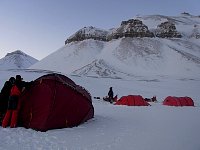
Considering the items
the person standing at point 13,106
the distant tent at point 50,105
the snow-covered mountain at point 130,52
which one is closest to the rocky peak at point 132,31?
the snow-covered mountain at point 130,52

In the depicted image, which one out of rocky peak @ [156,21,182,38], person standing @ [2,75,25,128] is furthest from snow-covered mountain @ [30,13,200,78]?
person standing @ [2,75,25,128]

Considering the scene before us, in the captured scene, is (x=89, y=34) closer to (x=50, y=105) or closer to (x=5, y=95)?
(x=5, y=95)

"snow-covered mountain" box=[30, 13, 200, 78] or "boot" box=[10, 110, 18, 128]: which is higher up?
"snow-covered mountain" box=[30, 13, 200, 78]

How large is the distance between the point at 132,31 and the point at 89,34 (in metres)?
16.7

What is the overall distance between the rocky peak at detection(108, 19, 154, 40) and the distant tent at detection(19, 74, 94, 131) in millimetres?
95944

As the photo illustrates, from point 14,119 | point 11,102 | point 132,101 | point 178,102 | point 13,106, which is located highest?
point 11,102

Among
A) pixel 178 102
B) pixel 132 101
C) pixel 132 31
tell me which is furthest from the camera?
pixel 132 31

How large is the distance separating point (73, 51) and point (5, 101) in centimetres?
9699

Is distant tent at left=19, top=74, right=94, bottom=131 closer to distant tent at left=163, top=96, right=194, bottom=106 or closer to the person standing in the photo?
the person standing

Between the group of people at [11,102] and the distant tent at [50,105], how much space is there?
1.11 ft

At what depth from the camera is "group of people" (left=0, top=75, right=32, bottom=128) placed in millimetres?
10609

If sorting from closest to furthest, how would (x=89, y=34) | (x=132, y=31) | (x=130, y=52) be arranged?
(x=130, y=52)
(x=132, y=31)
(x=89, y=34)

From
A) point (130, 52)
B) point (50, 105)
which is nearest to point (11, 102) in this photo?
point (50, 105)

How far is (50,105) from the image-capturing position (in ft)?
35.3
